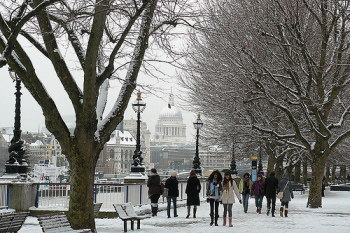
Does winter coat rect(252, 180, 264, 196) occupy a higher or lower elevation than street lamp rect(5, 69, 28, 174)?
lower

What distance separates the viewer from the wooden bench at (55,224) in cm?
1237

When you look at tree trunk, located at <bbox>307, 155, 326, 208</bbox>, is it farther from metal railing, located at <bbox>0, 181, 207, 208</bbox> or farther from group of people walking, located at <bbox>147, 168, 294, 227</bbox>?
metal railing, located at <bbox>0, 181, 207, 208</bbox>

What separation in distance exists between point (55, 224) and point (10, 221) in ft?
2.87

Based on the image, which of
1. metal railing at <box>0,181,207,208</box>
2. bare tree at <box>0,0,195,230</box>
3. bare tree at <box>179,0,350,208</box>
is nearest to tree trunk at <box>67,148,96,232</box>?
bare tree at <box>0,0,195,230</box>

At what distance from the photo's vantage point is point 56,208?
2128 centimetres

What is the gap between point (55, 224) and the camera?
12.7m

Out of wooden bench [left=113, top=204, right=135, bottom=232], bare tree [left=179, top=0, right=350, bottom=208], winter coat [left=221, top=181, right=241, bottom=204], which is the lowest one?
wooden bench [left=113, top=204, right=135, bottom=232]

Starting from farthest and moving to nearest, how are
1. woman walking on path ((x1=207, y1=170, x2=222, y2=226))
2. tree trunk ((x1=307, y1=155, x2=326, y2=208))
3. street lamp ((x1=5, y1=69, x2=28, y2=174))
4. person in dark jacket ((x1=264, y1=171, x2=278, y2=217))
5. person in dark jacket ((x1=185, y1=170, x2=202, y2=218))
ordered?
tree trunk ((x1=307, y1=155, x2=326, y2=208))
person in dark jacket ((x1=264, y1=171, x2=278, y2=217))
street lamp ((x1=5, y1=69, x2=28, y2=174))
person in dark jacket ((x1=185, y1=170, x2=202, y2=218))
woman walking on path ((x1=207, y1=170, x2=222, y2=226))

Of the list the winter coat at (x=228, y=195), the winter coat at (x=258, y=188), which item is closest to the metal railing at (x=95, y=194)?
the winter coat at (x=258, y=188)

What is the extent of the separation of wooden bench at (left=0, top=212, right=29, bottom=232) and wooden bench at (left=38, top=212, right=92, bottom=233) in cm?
64

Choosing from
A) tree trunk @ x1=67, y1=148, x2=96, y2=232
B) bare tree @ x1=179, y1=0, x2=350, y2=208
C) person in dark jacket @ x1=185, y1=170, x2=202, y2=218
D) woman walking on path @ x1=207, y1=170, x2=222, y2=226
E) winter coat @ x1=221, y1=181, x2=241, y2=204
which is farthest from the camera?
bare tree @ x1=179, y1=0, x2=350, y2=208

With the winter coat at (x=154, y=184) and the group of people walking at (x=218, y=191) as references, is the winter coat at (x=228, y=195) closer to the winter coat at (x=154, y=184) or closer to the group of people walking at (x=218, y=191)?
the group of people walking at (x=218, y=191)

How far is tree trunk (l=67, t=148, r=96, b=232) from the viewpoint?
43.9ft

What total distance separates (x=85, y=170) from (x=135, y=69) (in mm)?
2561
